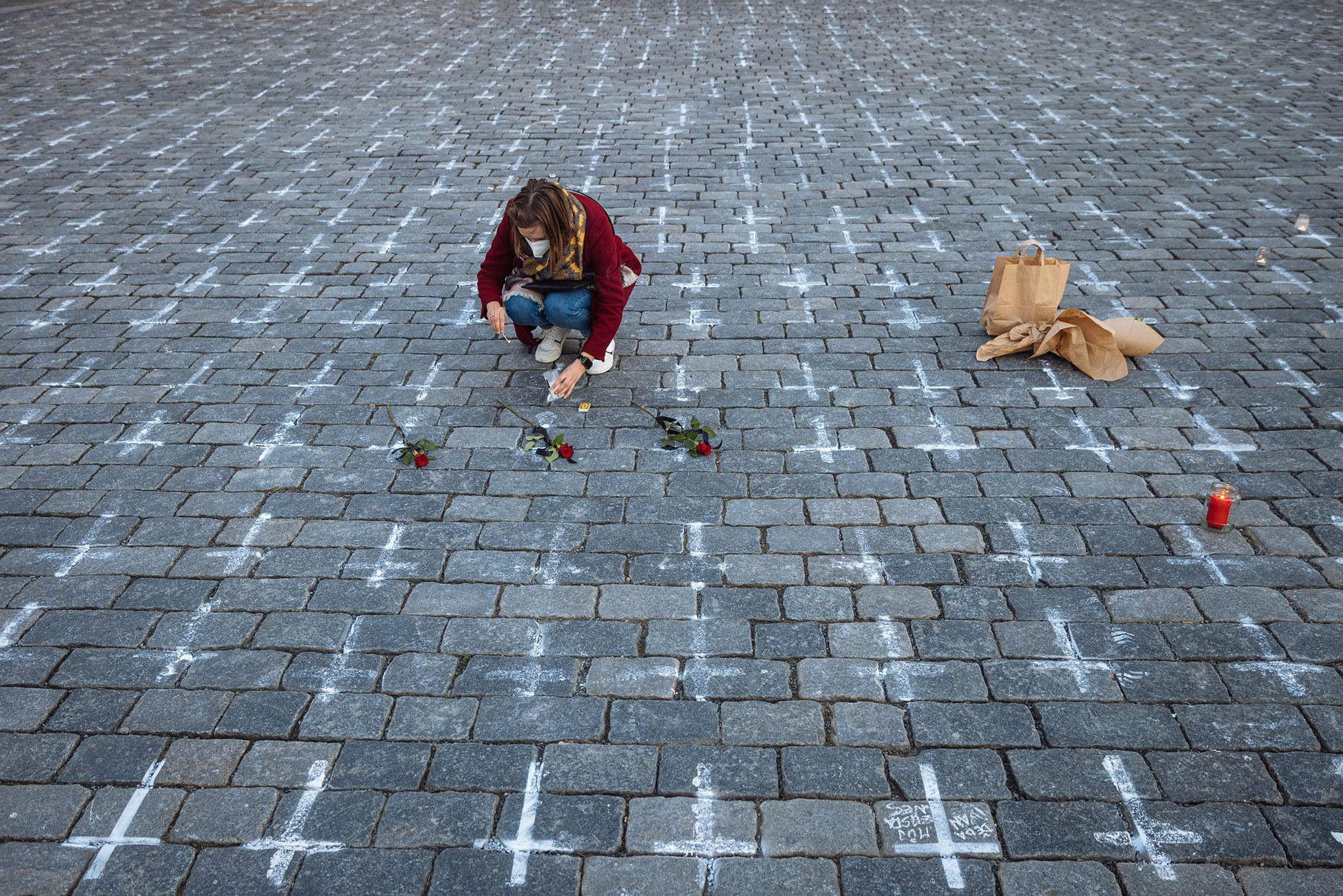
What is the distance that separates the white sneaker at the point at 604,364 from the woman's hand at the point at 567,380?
0.42m

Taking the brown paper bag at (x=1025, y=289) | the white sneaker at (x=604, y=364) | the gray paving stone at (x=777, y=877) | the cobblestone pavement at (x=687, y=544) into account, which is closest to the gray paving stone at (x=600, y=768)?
the cobblestone pavement at (x=687, y=544)

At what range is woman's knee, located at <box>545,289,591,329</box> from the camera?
514cm

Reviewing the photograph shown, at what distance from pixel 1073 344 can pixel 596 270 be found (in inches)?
108

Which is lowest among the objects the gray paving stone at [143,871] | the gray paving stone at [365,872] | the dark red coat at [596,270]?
the gray paving stone at [143,871]

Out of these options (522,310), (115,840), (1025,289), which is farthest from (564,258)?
(115,840)

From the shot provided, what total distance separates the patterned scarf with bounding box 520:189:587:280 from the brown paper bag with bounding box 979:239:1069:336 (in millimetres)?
2414

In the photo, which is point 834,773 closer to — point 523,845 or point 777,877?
point 777,877

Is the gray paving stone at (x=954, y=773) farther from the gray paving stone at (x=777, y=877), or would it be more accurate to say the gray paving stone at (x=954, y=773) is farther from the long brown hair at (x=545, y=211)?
the long brown hair at (x=545, y=211)

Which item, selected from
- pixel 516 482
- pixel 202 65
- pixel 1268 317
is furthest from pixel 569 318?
pixel 202 65

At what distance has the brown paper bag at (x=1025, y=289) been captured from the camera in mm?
5227

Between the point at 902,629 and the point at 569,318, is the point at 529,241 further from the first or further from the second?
the point at 902,629

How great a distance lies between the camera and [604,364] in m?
5.24

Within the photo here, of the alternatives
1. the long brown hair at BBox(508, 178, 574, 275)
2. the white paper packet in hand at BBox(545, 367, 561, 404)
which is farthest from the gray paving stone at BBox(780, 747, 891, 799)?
the long brown hair at BBox(508, 178, 574, 275)

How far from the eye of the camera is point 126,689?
131 inches
